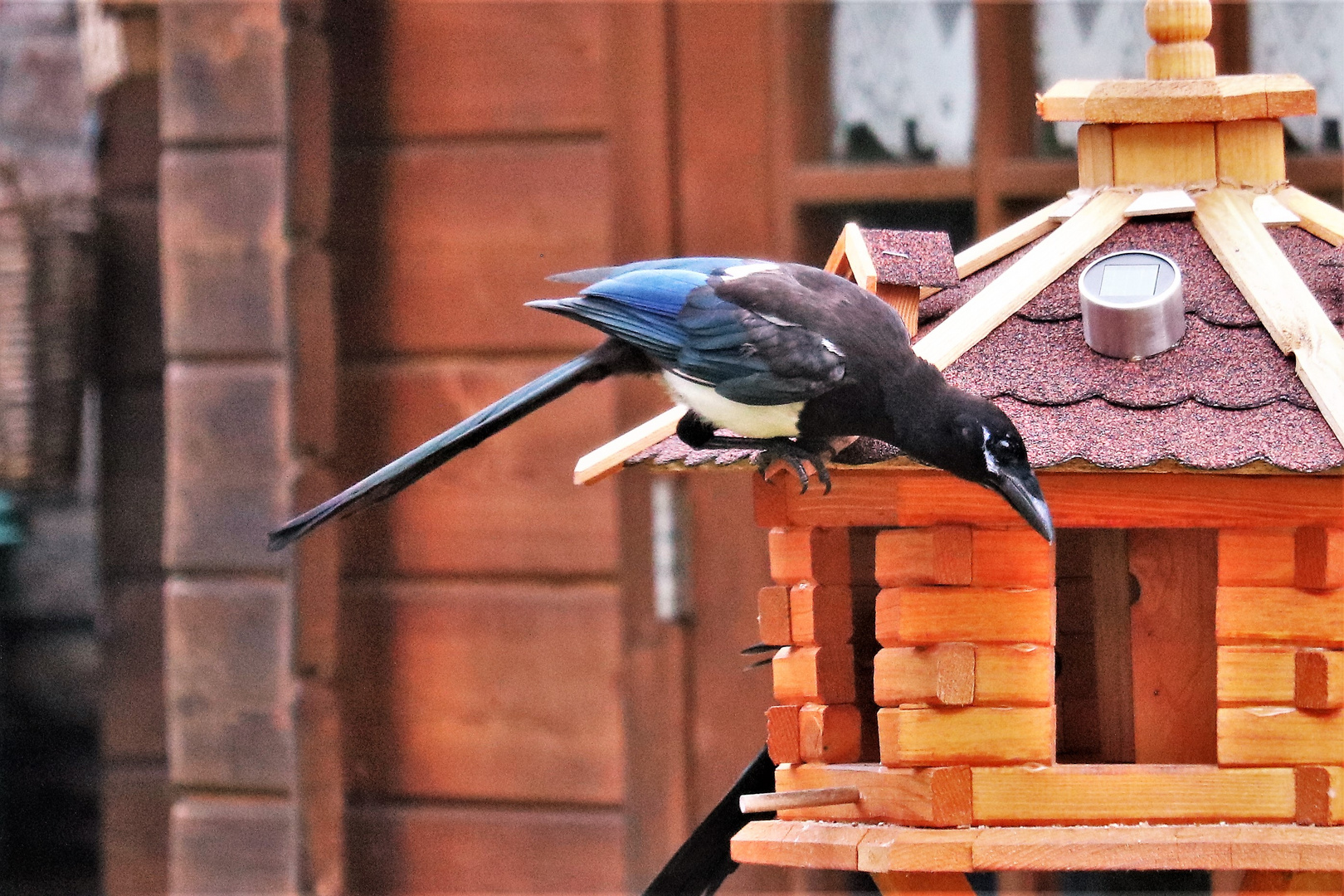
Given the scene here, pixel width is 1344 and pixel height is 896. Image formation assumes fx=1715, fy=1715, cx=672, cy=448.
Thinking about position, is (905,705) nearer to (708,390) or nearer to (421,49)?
(708,390)

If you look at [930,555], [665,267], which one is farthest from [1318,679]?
[665,267]

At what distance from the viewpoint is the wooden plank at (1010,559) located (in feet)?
3.98

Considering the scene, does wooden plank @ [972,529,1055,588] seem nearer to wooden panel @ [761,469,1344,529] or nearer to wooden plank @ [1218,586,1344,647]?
wooden panel @ [761,469,1344,529]

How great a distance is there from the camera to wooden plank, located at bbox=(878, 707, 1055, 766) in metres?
1.21

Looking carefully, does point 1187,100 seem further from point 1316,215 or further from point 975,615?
point 975,615

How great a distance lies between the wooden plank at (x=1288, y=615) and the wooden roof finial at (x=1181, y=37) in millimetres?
424

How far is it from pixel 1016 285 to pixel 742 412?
240 mm

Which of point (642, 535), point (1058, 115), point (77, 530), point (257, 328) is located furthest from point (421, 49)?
point (1058, 115)

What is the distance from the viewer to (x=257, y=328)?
2.30 metres

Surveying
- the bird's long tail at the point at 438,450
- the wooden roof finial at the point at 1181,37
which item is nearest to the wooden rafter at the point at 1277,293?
the wooden roof finial at the point at 1181,37

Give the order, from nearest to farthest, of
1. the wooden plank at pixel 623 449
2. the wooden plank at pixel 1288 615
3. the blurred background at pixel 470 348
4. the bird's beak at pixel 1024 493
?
the bird's beak at pixel 1024 493
the wooden plank at pixel 1288 615
the wooden plank at pixel 623 449
the blurred background at pixel 470 348

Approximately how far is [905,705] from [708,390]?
27cm

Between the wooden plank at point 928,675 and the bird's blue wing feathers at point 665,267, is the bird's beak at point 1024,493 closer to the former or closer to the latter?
the wooden plank at point 928,675

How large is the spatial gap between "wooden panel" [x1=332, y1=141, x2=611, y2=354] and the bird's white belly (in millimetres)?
1058
